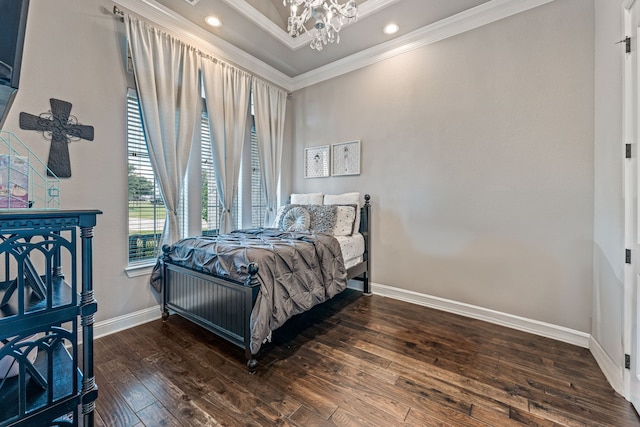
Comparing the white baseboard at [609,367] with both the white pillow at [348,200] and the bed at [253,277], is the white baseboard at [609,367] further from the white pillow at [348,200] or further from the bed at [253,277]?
the white pillow at [348,200]

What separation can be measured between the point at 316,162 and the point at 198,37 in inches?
80.6

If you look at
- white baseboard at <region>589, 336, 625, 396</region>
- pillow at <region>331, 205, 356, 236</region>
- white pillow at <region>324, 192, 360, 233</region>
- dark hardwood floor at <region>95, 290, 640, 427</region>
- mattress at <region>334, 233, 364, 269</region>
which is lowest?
dark hardwood floor at <region>95, 290, 640, 427</region>

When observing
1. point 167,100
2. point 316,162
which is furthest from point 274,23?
point 316,162

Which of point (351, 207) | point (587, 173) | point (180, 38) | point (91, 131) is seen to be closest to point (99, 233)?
point (91, 131)

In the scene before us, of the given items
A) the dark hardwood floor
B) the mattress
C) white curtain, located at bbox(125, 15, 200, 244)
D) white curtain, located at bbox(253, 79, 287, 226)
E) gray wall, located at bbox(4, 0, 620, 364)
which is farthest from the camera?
white curtain, located at bbox(253, 79, 287, 226)

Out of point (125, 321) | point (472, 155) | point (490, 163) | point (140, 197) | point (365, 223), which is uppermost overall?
point (472, 155)

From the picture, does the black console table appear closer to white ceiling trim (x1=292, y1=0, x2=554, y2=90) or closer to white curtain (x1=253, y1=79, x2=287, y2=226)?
white curtain (x1=253, y1=79, x2=287, y2=226)

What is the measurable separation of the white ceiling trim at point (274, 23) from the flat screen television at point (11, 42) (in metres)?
2.17

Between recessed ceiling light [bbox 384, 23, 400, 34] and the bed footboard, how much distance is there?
9.75 feet

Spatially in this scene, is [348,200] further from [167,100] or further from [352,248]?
[167,100]

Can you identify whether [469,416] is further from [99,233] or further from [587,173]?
[99,233]

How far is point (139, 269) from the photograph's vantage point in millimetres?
2600

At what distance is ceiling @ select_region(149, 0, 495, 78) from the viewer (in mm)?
2666

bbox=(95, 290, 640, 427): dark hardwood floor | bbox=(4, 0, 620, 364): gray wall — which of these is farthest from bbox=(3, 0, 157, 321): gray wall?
bbox=(95, 290, 640, 427): dark hardwood floor
